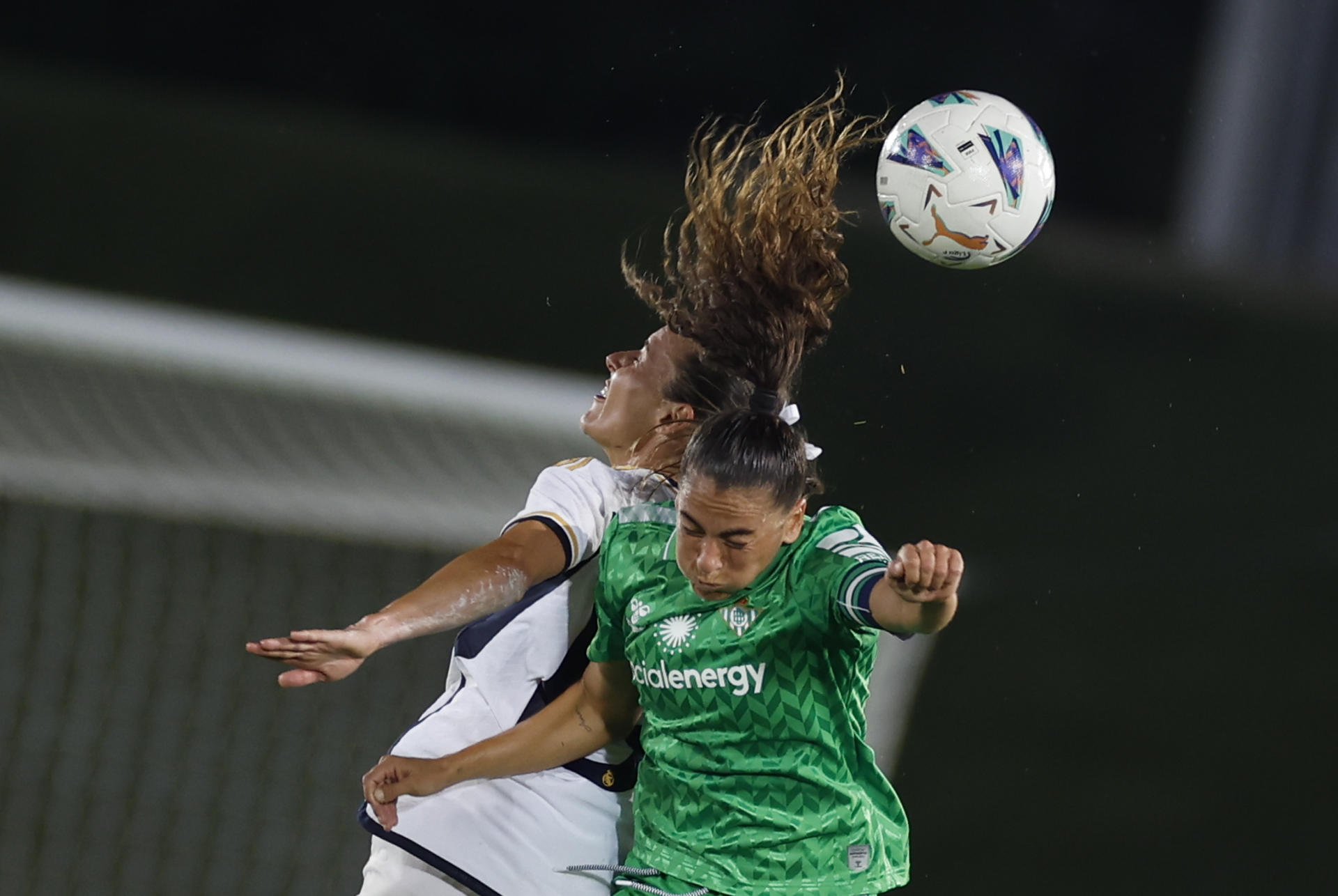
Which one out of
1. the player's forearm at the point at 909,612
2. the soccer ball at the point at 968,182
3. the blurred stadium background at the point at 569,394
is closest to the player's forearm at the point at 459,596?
the player's forearm at the point at 909,612

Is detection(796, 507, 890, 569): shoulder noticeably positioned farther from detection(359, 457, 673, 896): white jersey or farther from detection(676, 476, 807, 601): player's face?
detection(359, 457, 673, 896): white jersey

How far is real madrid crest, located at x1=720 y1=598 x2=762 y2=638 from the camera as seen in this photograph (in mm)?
1900

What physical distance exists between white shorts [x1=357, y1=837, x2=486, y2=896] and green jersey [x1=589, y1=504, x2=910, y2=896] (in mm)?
270

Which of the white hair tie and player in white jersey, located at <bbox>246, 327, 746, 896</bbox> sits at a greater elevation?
the white hair tie

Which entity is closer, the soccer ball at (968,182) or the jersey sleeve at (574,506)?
the jersey sleeve at (574,506)

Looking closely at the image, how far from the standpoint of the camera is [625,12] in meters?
6.28

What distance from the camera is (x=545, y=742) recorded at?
2057 mm

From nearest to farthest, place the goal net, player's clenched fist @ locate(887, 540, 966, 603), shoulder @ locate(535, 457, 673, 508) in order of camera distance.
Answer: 1. player's clenched fist @ locate(887, 540, 966, 603)
2. shoulder @ locate(535, 457, 673, 508)
3. the goal net

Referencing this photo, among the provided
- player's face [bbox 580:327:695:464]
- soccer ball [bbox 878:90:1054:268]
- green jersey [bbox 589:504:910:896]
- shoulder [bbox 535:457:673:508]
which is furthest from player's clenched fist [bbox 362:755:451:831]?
soccer ball [bbox 878:90:1054:268]

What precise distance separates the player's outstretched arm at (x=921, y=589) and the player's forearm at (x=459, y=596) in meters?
0.54

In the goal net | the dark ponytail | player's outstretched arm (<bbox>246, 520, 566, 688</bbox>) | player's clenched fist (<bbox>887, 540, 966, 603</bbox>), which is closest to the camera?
player's clenched fist (<bbox>887, 540, 966, 603</bbox>)

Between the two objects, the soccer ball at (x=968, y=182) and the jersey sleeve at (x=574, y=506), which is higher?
the soccer ball at (x=968, y=182)

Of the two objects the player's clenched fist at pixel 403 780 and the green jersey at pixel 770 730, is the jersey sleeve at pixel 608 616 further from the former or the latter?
the player's clenched fist at pixel 403 780

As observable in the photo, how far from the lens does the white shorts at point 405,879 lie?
204cm
